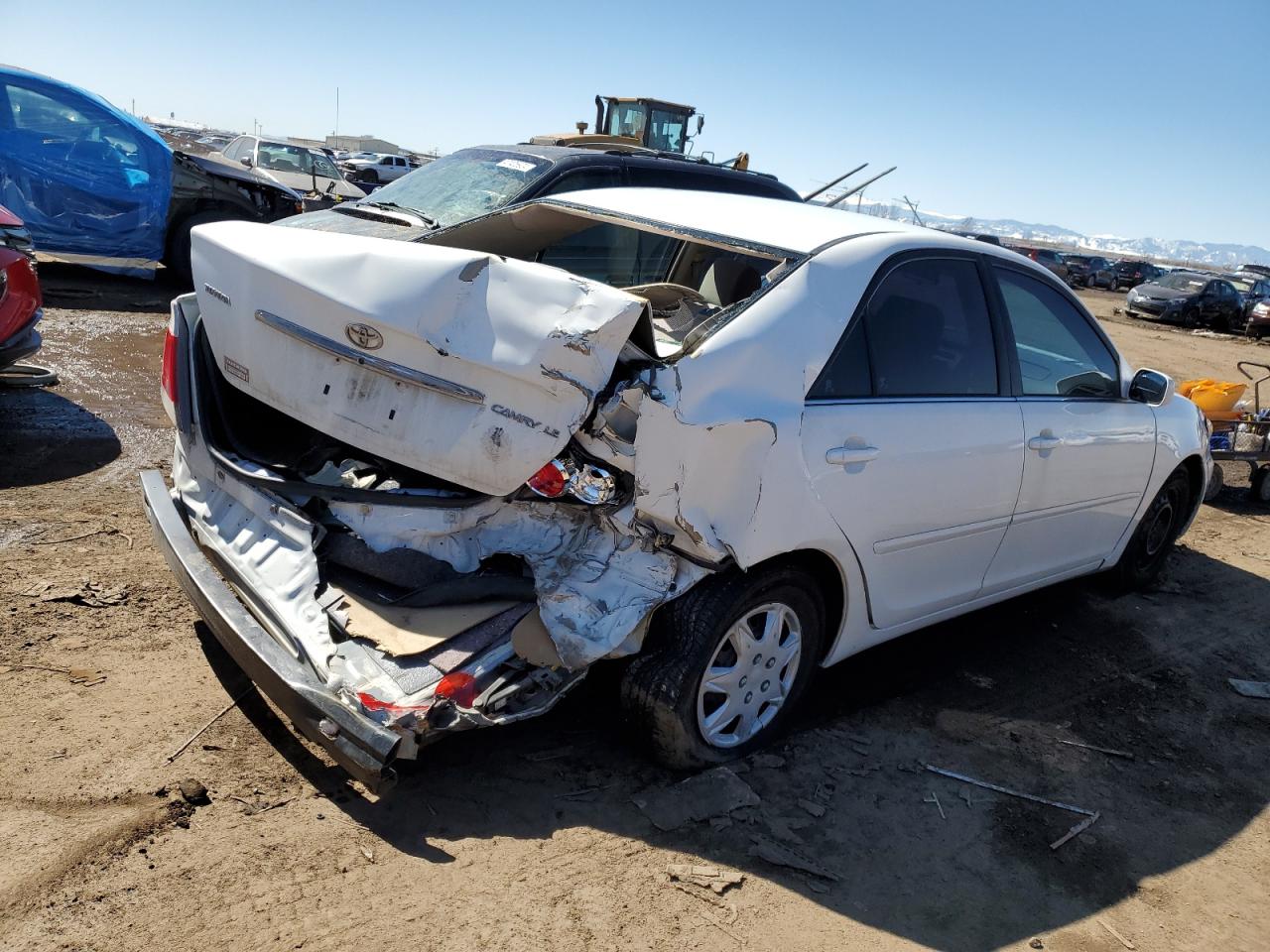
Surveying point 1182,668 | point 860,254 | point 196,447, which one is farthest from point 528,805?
point 1182,668

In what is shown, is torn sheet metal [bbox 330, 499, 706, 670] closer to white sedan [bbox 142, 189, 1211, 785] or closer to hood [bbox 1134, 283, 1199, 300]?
white sedan [bbox 142, 189, 1211, 785]

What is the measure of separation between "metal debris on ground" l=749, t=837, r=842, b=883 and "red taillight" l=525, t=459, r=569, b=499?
1.22 m

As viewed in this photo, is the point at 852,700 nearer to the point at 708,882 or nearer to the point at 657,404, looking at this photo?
the point at 708,882

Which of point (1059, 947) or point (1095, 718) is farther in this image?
point (1095, 718)

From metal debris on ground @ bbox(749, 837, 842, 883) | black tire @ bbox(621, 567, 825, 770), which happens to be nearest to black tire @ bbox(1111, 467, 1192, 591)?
black tire @ bbox(621, 567, 825, 770)

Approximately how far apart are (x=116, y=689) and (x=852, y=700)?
8.93 ft

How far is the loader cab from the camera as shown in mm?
16641

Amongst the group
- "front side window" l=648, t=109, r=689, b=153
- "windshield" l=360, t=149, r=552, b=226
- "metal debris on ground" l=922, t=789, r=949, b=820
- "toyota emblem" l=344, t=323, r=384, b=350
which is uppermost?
"front side window" l=648, t=109, r=689, b=153

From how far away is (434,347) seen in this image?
9.49ft

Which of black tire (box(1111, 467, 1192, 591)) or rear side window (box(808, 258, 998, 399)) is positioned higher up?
rear side window (box(808, 258, 998, 399))

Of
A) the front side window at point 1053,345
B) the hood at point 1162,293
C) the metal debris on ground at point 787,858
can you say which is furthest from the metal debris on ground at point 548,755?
the hood at point 1162,293

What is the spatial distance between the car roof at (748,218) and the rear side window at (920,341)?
160 mm

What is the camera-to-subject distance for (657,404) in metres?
2.83

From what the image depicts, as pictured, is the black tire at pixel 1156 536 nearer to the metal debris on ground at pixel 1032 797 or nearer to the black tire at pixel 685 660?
the metal debris on ground at pixel 1032 797
